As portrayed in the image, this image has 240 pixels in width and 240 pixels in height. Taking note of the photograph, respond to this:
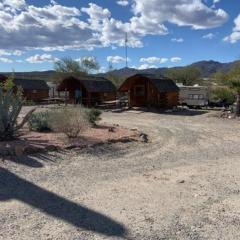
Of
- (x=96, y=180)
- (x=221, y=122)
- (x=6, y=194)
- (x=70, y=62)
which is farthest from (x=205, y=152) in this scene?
(x=70, y=62)

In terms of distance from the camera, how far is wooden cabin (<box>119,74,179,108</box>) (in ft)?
116

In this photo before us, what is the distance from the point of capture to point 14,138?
13359 millimetres

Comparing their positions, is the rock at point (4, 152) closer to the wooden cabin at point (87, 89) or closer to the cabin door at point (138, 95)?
the cabin door at point (138, 95)

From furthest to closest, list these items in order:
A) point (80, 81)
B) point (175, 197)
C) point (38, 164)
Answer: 1. point (80, 81)
2. point (38, 164)
3. point (175, 197)

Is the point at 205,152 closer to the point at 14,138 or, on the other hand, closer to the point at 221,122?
the point at 14,138

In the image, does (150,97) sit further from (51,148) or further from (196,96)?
(51,148)

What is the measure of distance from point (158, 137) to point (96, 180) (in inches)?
298

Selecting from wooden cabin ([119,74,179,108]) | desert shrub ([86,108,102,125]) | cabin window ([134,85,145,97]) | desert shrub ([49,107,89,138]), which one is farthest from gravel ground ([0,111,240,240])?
cabin window ([134,85,145,97])

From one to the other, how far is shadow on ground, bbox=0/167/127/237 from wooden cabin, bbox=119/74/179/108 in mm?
26996

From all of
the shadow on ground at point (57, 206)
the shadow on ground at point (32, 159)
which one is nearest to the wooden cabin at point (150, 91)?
the shadow on ground at point (32, 159)

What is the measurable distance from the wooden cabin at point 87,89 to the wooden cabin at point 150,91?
298 centimetres

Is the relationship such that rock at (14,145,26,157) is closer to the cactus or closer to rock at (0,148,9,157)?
rock at (0,148,9,157)

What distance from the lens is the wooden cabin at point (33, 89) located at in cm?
4612

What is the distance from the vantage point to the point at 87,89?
A: 1467 inches
